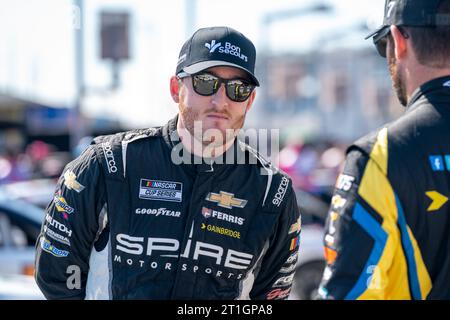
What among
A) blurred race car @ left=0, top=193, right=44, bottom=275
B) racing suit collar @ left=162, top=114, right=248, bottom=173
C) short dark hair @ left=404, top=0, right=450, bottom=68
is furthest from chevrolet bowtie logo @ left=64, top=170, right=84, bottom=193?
blurred race car @ left=0, top=193, right=44, bottom=275

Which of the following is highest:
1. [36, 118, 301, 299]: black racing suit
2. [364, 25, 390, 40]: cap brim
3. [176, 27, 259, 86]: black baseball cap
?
[364, 25, 390, 40]: cap brim

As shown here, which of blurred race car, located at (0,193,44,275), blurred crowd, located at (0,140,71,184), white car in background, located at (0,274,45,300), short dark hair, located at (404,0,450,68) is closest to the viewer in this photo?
short dark hair, located at (404,0,450,68)

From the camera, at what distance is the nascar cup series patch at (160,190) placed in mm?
3012

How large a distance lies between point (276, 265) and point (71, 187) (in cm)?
93

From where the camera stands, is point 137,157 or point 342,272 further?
point 137,157

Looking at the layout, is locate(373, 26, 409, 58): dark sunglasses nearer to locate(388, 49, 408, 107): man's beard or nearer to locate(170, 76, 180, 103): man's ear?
locate(388, 49, 408, 107): man's beard

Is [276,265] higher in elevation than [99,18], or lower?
lower

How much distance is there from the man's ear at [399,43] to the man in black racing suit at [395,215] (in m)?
0.11

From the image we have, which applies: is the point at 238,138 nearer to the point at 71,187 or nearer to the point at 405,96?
the point at 71,187

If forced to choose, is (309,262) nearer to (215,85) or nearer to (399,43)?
(215,85)

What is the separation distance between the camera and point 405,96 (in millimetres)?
2418

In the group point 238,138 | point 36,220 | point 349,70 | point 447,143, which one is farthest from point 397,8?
point 349,70

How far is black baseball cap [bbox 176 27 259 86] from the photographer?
3041 mm

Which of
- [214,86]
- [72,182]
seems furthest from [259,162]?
[72,182]
